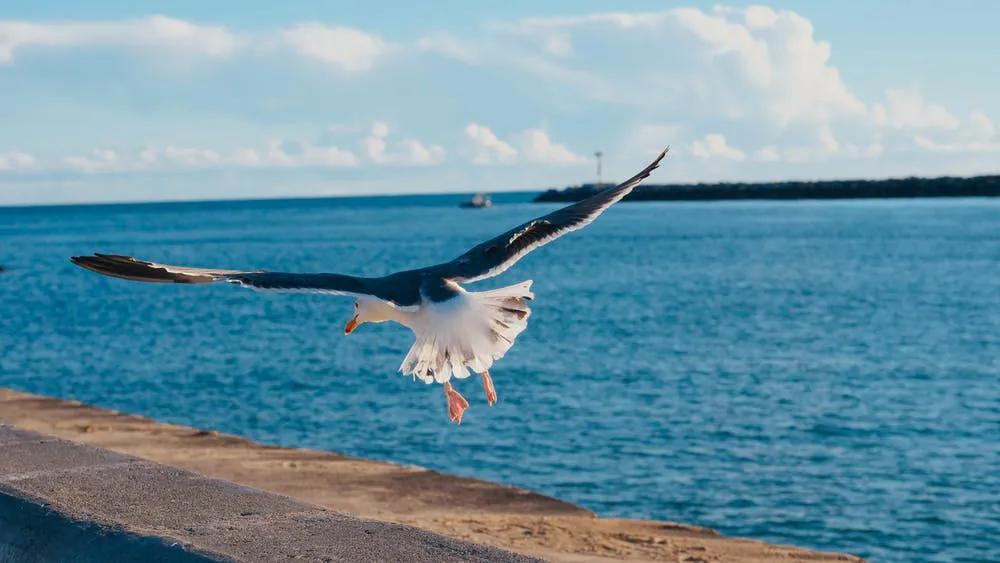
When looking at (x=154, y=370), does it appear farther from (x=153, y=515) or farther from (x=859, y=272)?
(x=859, y=272)

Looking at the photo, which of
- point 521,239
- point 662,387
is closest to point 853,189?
point 662,387

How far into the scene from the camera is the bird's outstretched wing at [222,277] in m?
5.50

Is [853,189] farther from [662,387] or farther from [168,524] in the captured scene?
[168,524]

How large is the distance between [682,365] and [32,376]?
1713 centimetres

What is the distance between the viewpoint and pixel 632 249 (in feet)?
289

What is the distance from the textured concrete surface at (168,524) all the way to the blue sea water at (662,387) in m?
9.87

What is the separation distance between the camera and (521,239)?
6.95m

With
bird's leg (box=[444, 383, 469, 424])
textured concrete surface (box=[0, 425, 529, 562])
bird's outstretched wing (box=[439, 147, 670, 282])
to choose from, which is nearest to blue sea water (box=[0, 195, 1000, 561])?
bird's outstretched wing (box=[439, 147, 670, 282])

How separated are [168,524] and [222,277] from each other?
1457 mm

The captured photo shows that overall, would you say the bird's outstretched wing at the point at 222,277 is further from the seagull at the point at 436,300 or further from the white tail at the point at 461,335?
the white tail at the point at 461,335

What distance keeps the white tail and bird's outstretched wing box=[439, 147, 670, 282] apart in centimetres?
24

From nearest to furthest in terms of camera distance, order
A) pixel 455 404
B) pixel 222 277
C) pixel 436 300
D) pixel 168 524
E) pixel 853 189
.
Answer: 1. pixel 168 524
2. pixel 222 277
3. pixel 436 300
4. pixel 455 404
5. pixel 853 189

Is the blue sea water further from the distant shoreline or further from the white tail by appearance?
the distant shoreline

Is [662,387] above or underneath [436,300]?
underneath
